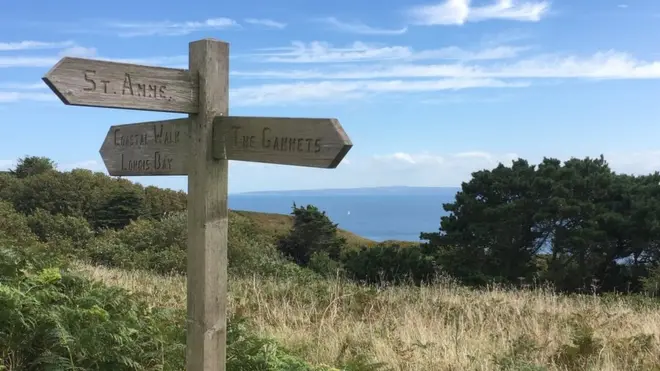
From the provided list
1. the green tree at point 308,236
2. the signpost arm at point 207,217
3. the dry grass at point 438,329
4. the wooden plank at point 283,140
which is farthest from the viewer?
the green tree at point 308,236

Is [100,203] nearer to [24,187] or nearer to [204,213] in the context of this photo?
[24,187]

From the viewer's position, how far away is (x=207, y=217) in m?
3.47

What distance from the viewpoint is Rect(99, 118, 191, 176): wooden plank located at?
142 inches

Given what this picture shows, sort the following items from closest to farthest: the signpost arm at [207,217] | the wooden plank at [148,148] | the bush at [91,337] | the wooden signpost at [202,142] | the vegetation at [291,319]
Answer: the wooden signpost at [202,142]
the signpost arm at [207,217]
the wooden plank at [148,148]
the bush at [91,337]
the vegetation at [291,319]

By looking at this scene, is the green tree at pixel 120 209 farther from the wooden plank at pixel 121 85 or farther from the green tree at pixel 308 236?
the wooden plank at pixel 121 85

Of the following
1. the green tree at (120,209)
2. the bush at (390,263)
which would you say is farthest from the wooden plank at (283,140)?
the green tree at (120,209)

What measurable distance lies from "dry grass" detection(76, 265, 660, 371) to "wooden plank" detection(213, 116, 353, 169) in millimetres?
2275

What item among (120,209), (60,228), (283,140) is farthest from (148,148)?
(120,209)

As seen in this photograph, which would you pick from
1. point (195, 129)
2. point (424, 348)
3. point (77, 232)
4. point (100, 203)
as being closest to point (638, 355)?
point (424, 348)

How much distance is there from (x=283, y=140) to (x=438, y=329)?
12.1ft

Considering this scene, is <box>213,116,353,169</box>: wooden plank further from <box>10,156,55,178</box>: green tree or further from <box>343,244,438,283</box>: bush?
<box>10,156,55,178</box>: green tree

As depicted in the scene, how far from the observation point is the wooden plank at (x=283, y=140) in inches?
116

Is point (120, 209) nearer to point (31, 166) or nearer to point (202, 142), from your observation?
point (31, 166)

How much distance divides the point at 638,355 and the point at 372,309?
3.05m
